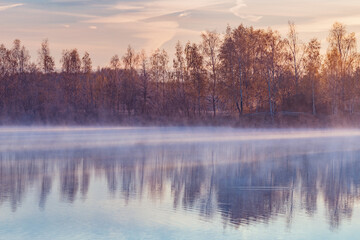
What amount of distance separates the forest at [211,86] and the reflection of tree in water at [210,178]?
123ft

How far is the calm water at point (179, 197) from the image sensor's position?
10297 mm

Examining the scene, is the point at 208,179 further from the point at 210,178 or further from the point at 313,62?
the point at 313,62

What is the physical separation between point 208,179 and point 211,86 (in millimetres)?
51169

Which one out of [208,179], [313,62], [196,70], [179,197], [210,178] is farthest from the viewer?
[196,70]

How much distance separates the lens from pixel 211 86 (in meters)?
67.8

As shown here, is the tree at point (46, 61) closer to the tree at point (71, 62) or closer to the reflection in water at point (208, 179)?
the tree at point (71, 62)

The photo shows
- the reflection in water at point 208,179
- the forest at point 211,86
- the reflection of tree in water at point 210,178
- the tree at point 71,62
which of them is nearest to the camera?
the reflection in water at point 208,179

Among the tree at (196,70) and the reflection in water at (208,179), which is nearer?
the reflection in water at (208,179)

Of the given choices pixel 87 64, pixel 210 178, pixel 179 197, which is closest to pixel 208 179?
pixel 210 178

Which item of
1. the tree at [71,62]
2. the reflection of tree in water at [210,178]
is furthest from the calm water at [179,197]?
the tree at [71,62]

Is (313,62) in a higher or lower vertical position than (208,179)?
higher

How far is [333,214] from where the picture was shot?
11898mm

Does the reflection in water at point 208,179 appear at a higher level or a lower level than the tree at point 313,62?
lower

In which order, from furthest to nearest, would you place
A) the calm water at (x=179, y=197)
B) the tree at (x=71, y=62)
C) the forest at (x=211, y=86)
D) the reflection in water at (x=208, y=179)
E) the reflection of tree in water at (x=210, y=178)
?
the tree at (x=71, y=62) → the forest at (x=211, y=86) → the reflection of tree in water at (x=210, y=178) → the reflection in water at (x=208, y=179) → the calm water at (x=179, y=197)
